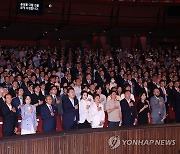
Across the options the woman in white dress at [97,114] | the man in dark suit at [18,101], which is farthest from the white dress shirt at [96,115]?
the man in dark suit at [18,101]

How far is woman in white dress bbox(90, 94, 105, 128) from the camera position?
1046 centimetres

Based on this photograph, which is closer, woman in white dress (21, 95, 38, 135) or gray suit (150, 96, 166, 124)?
woman in white dress (21, 95, 38, 135)

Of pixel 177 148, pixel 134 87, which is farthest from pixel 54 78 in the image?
pixel 177 148

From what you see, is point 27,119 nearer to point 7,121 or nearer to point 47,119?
point 7,121

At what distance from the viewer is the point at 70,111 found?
418 inches

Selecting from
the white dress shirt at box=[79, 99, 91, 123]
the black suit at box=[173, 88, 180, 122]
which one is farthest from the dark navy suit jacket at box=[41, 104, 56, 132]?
the black suit at box=[173, 88, 180, 122]

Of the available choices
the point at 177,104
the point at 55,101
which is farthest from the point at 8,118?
the point at 177,104

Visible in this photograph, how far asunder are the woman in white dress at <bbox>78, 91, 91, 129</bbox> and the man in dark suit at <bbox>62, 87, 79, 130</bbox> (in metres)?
0.09

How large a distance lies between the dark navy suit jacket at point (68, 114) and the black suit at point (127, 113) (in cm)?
103

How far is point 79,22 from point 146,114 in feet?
34.5

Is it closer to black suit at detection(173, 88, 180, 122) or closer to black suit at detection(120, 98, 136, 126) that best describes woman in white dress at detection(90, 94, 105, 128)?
black suit at detection(120, 98, 136, 126)

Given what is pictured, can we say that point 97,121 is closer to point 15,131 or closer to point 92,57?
point 15,131

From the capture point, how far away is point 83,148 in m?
7.90

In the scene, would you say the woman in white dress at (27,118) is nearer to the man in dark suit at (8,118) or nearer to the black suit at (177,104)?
the man in dark suit at (8,118)
